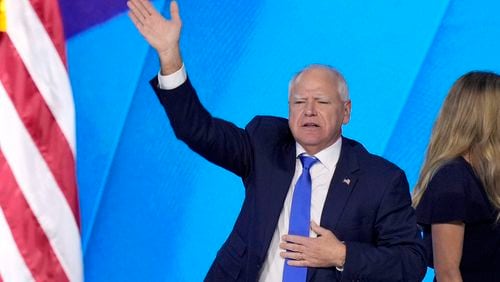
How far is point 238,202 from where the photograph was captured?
4203 millimetres

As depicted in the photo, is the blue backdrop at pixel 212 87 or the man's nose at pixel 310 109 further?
the blue backdrop at pixel 212 87

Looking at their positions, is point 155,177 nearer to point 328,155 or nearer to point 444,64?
point 444,64

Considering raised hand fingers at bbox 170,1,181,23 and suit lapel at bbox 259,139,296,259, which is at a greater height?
raised hand fingers at bbox 170,1,181,23

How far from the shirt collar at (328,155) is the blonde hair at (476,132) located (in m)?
0.37

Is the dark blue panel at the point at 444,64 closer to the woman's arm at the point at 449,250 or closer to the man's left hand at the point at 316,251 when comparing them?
the woman's arm at the point at 449,250

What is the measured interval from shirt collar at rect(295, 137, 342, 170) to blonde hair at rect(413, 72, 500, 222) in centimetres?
37

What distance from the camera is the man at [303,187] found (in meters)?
2.44

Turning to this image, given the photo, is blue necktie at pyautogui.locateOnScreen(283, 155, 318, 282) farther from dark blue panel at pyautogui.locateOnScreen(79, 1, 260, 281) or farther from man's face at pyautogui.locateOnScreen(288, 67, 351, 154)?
dark blue panel at pyautogui.locateOnScreen(79, 1, 260, 281)

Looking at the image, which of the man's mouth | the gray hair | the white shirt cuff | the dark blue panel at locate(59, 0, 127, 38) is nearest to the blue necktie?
the man's mouth

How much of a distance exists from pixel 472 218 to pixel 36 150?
4.27ft

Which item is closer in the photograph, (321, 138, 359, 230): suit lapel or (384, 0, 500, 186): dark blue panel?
(321, 138, 359, 230): suit lapel

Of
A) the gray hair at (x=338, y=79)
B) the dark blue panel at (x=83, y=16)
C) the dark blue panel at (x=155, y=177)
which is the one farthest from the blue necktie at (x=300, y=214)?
the dark blue panel at (x=83, y=16)

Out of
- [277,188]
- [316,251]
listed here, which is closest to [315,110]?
[277,188]

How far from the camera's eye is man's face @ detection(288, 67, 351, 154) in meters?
2.58
